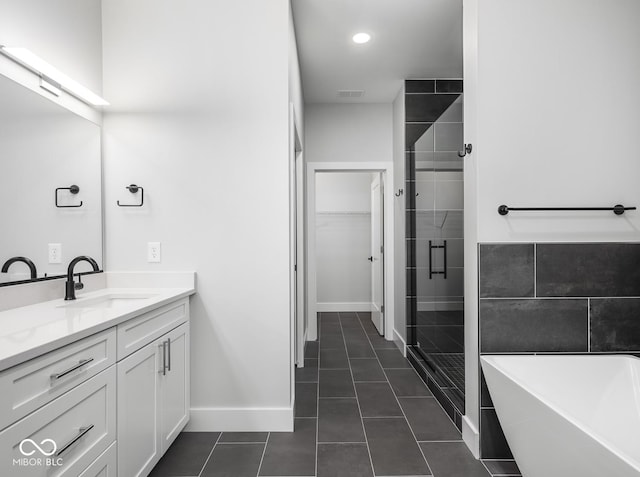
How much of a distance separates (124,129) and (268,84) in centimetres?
95

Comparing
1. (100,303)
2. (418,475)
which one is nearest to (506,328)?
(418,475)

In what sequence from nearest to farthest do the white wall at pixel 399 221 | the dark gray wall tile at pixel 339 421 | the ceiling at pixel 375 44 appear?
1. the dark gray wall tile at pixel 339 421
2. the ceiling at pixel 375 44
3. the white wall at pixel 399 221

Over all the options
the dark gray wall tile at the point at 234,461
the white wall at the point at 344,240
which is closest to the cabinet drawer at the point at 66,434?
the dark gray wall tile at the point at 234,461

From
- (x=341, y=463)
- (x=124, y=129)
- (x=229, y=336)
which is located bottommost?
(x=341, y=463)

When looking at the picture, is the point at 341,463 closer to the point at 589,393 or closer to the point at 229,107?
the point at 589,393

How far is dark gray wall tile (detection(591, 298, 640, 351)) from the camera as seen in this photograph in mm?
1950

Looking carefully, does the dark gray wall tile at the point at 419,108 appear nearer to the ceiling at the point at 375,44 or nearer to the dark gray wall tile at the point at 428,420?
the ceiling at the point at 375,44

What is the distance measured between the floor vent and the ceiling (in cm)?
6

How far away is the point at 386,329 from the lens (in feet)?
14.1

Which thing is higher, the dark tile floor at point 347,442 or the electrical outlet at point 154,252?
the electrical outlet at point 154,252

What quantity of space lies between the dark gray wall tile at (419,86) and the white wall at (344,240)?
218 centimetres

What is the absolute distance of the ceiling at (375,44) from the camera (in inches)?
104

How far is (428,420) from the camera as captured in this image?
239cm

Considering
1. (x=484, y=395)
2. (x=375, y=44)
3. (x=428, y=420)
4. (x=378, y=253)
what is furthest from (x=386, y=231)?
(x=484, y=395)
